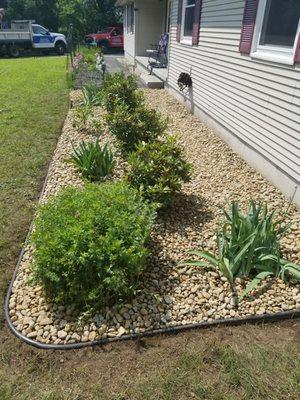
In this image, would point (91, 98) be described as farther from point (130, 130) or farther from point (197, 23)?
point (130, 130)

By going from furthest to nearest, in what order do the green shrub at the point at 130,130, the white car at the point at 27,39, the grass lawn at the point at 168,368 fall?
1. the white car at the point at 27,39
2. the green shrub at the point at 130,130
3. the grass lawn at the point at 168,368

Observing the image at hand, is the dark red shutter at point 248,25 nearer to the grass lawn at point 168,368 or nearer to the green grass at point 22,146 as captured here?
the green grass at point 22,146

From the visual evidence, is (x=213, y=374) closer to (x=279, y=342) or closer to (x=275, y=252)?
(x=279, y=342)

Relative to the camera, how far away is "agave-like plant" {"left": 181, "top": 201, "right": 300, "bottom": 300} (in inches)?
99.7

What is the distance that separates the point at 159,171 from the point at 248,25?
8.95 ft

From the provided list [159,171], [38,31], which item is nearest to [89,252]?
[159,171]

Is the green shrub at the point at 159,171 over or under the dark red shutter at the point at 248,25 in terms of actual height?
under

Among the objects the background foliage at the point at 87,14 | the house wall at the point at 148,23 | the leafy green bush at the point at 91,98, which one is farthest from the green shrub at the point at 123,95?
the background foliage at the point at 87,14

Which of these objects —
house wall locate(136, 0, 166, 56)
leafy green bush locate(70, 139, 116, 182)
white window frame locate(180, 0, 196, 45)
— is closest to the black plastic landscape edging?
leafy green bush locate(70, 139, 116, 182)

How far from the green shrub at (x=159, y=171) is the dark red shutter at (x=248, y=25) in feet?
6.89

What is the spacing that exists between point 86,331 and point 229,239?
135cm

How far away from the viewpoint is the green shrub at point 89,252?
219cm

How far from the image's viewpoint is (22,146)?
5.36m

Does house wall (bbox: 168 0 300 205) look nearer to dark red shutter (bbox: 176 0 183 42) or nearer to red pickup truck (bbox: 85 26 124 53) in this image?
dark red shutter (bbox: 176 0 183 42)
